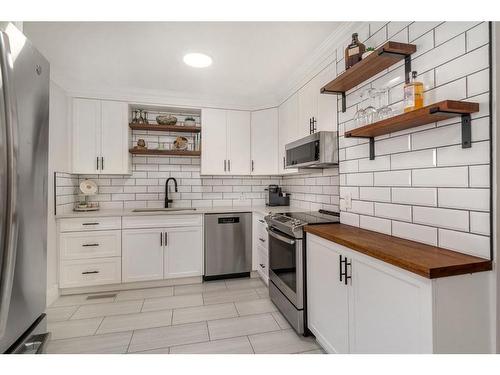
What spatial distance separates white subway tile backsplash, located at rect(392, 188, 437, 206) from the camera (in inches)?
53.2

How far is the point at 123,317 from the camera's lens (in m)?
2.35

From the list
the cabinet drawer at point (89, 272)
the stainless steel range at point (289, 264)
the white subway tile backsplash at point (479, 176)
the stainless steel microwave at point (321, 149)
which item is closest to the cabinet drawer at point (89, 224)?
the cabinet drawer at point (89, 272)

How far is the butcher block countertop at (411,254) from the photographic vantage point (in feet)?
3.29

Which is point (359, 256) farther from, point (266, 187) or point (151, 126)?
point (151, 126)

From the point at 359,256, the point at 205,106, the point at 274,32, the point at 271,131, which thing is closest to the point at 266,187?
the point at 271,131

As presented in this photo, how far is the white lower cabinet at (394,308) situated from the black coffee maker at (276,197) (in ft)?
6.28

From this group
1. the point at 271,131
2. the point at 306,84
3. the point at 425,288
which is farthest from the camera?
the point at 271,131

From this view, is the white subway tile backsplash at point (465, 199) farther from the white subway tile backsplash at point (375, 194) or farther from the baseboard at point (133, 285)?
the baseboard at point (133, 285)

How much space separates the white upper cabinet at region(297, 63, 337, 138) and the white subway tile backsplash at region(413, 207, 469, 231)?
1052mm

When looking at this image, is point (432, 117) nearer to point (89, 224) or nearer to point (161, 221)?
point (161, 221)

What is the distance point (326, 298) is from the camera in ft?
5.62

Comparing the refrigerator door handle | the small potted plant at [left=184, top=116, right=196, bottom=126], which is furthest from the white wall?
the refrigerator door handle

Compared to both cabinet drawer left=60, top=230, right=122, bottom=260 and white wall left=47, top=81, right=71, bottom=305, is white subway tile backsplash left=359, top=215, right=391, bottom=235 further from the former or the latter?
white wall left=47, top=81, right=71, bottom=305
